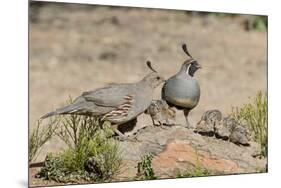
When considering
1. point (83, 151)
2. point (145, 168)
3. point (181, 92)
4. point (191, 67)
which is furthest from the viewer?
point (191, 67)

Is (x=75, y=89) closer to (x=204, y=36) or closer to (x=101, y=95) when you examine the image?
(x=101, y=95)

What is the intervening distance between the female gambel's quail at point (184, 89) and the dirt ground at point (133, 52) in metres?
0.05

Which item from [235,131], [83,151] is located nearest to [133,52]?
[83,151]

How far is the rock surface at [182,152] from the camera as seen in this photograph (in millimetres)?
5500

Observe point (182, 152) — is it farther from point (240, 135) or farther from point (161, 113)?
point (240, 135)

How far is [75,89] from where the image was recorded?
17.9ft

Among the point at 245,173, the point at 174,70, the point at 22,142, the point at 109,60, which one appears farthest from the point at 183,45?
the point at 22,142

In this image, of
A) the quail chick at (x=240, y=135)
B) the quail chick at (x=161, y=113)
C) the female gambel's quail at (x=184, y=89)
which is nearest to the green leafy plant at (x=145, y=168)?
the quail chick at (x=161, y=113)

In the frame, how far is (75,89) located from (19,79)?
0.49 metres

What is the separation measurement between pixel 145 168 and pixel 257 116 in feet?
3.76

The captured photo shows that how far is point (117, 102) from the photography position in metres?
5.41

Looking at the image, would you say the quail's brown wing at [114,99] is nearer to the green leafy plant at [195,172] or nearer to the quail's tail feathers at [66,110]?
the quail's tail feathers at [66,110]

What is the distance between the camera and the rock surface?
217 inches

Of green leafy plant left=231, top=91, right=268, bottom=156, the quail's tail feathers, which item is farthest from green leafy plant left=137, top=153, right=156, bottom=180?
green leafy plant left=231, top=91, right=268, bottom=156
